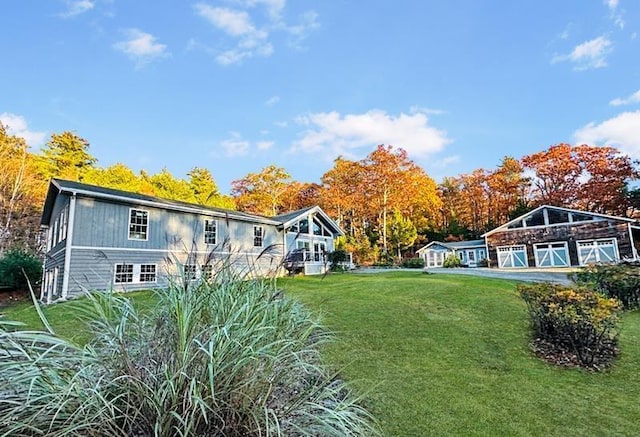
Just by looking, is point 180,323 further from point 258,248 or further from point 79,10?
point 258,248

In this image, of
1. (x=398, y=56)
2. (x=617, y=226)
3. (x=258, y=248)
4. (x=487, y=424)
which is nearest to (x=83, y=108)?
(x=258, y=248)

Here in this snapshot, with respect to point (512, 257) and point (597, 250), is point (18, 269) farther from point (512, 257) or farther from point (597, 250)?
point (597, 250)

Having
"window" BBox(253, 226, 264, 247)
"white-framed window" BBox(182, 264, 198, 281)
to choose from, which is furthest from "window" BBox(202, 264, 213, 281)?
"window" BBox(253, 226, 264, 247)

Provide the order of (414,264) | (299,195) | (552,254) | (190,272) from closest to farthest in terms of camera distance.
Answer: (190,272)
(552,254)
(414,264)
(299,195)

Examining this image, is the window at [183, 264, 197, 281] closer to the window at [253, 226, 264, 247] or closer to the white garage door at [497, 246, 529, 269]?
the window at [253, 226, 264, 247]

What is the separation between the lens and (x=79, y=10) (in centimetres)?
1097

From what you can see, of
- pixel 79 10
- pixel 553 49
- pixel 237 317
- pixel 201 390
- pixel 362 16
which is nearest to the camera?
pixel 201 390

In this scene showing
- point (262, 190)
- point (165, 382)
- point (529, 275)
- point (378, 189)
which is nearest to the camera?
point (165, 382)

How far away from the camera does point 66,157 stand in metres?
29.5

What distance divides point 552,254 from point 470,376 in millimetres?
23350

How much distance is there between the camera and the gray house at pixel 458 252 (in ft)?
103

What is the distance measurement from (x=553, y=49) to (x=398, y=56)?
6.29 meters

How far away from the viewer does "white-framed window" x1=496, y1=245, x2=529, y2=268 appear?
951 inches

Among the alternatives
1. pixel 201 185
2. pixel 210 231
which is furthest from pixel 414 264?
pixel 201 185
